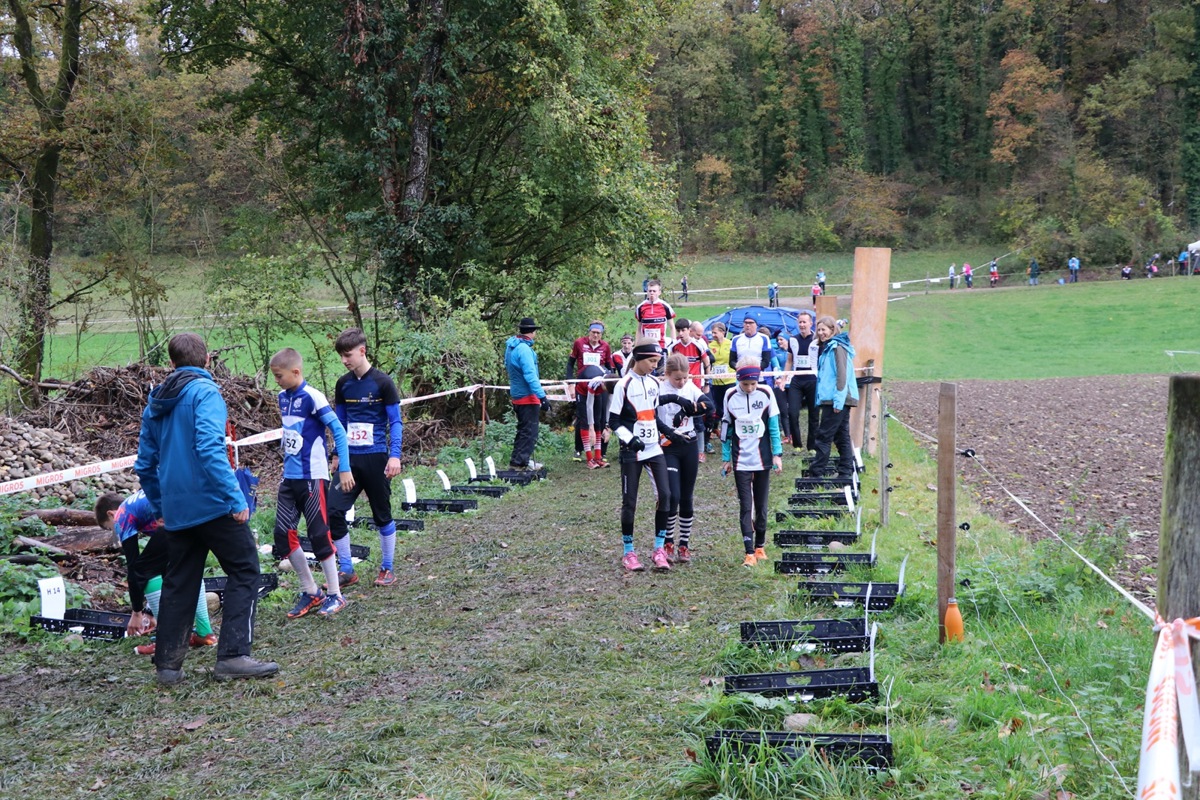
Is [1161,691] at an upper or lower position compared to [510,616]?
upper

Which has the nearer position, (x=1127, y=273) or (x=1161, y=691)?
(x=1161, y=691)

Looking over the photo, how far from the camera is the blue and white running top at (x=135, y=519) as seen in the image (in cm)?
636

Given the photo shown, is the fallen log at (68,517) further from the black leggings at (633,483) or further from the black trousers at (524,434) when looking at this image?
the black trousers at (524,434)

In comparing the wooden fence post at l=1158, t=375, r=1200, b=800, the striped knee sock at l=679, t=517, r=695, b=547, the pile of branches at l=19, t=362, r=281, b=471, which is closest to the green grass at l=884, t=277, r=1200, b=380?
the pile of branches at l=19, t=362, r=281, b=471

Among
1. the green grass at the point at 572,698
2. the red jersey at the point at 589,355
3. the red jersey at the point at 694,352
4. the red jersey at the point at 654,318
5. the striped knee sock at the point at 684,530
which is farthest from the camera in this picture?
the red jersey at the point at 589,355

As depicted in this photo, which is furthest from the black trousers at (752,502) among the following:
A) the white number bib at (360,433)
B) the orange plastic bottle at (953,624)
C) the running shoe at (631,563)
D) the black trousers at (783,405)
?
the black trousers at (783,405)

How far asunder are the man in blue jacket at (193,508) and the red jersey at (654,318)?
9.09 m

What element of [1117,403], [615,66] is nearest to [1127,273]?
[1117,403]

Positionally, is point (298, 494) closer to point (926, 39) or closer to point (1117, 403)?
point (1117, 403)

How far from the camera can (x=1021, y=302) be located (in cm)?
4669

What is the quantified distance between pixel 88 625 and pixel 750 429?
517 cm

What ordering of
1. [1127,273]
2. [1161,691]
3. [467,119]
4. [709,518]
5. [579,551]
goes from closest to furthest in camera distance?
[1161,691], [579,551], [709,518], [467,119], [1127,273]

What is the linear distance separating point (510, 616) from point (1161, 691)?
4.95m

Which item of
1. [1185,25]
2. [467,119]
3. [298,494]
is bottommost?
[298,494]
